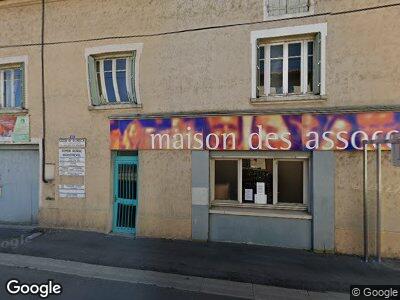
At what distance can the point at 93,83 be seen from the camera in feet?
24.5

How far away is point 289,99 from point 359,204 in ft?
8.29

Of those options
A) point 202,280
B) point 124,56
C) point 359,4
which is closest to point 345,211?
point 202,280

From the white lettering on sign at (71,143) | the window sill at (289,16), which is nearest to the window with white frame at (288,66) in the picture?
the window sill at (289,16)

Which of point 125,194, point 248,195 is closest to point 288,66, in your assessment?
point 248,195

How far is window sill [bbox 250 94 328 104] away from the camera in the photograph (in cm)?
605

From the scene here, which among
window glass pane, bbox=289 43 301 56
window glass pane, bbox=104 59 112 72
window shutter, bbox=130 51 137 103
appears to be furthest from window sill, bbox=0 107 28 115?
window glass pane, bbox=289 43 301 56

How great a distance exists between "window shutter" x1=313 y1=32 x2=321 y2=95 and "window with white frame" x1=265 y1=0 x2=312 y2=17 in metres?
0.65

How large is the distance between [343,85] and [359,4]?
1.59m

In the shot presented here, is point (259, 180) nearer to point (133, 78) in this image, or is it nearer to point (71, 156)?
point (133, 78)

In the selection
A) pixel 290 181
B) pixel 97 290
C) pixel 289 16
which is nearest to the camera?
pixel 97 290

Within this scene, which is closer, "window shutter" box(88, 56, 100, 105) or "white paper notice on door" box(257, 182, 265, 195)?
"white paper notice on door" box(257, 182, 265, 195)

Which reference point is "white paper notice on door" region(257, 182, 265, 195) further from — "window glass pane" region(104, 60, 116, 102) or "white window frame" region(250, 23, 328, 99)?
"window glass pane" region(104, 60, 116, 102)

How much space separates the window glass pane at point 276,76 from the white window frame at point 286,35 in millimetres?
164

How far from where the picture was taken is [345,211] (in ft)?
19.6
